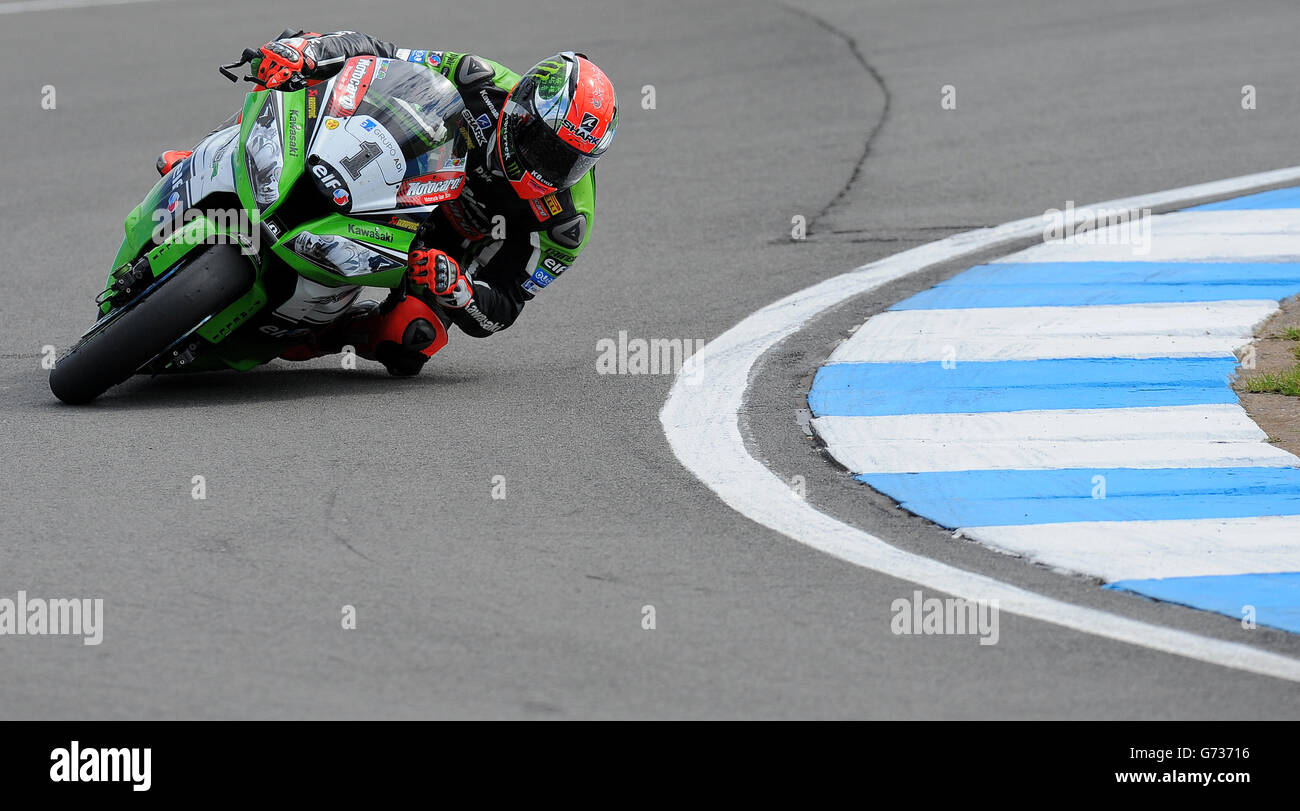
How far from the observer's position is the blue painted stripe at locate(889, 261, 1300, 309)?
8031mm

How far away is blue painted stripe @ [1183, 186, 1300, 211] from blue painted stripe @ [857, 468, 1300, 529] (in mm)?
4452

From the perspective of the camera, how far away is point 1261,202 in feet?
31.7

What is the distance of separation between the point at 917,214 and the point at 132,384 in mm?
4952

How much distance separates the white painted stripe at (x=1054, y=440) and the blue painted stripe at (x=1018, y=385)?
118 millimetres

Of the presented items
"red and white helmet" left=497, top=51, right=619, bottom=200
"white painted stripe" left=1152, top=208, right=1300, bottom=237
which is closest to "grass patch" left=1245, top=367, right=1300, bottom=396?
"white painted stripe" left=1152, top=208, right=1300, bottom=237

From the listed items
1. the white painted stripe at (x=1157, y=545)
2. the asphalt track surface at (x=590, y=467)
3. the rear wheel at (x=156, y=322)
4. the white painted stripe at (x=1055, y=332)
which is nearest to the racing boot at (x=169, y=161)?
the rear wheel at (x=156, y=322)

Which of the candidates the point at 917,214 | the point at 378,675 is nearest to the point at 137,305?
the point at 378,675

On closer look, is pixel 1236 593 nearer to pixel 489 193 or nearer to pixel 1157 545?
pixel 1157 545

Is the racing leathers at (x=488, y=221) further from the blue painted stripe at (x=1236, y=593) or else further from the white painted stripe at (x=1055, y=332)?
the blue painted stripe at (x=1236, y=593)

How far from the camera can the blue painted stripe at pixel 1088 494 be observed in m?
5.17

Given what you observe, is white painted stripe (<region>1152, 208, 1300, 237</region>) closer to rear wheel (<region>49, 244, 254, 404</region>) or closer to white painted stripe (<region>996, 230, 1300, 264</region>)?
white painted stripe (<region>996, 230, 1300, 264</region>)
